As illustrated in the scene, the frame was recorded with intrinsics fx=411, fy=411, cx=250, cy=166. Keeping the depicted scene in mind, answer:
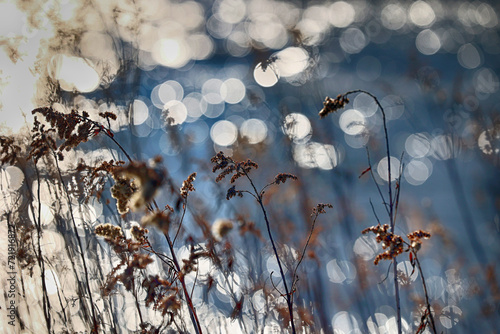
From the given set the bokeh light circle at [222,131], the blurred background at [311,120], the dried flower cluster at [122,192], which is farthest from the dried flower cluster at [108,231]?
the bokeh light circle at [222,131]

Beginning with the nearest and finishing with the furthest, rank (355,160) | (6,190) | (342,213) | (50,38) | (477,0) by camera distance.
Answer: (6,190) < (50,38) < (342,213) < (355,160) < (477,0)

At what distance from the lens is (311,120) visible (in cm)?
371

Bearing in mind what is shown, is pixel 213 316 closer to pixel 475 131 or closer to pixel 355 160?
pixel 475 131

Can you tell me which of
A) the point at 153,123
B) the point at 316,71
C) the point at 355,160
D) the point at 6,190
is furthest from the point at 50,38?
the point at 355,160

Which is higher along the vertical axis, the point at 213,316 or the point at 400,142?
the point at 400,142

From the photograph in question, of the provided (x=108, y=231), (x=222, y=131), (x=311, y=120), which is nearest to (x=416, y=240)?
(x=108, y=231)

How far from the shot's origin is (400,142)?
891 centimetres

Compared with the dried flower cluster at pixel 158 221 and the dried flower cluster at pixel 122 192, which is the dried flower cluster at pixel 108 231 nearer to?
the dried flower cluster at pixel 122 192

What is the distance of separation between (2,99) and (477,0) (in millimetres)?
11364

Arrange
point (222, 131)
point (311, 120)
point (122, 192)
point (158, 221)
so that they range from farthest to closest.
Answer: point (222, 131)
point (311, 120)
point (122, 192)
point (158, 221)

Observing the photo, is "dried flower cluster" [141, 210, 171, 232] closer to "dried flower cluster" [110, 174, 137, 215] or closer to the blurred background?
"dried flower cluster" [110, 174, 137, 215]

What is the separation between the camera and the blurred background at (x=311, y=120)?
8.69ft

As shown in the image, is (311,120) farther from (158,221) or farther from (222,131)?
(222,131)

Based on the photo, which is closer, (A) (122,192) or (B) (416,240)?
(A) (122,192)
